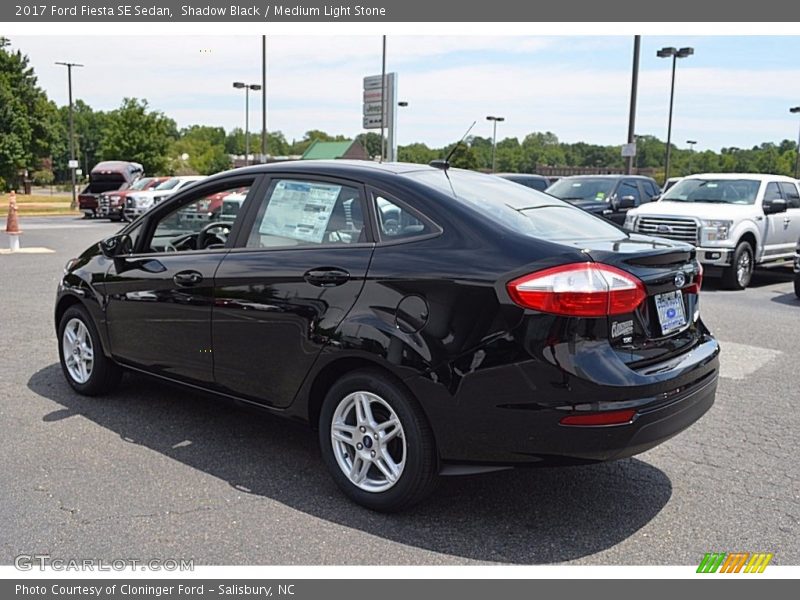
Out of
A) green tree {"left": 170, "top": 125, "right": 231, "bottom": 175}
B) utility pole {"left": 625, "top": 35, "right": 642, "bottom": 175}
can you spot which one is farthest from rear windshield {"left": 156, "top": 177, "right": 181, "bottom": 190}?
green tree {"left": 170, "top": 125, "right": 231, "bottom": 175}

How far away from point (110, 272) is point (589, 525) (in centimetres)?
351

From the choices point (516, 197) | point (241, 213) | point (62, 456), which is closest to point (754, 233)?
point (516, 197)

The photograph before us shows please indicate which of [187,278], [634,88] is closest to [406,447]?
[187,278]

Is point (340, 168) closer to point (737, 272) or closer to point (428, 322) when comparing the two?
point (428, 322)

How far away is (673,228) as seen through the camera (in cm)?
1255

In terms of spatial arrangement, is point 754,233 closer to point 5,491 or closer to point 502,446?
point 502,446

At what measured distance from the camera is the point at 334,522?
12.2ft

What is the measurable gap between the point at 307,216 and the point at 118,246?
5.80 feet

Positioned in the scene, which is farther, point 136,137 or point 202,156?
point 202,156

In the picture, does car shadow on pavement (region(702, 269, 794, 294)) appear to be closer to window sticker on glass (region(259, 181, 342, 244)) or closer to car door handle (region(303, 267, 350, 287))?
window sticker on glass (region(259, 181, 342, 244))

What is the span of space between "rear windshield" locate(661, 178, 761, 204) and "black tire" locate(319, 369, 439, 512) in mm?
11228

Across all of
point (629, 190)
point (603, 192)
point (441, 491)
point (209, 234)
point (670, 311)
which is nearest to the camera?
point (670, 311)

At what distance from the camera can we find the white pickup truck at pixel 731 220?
12305 mm

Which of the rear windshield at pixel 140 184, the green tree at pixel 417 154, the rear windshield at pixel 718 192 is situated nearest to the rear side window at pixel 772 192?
the rear windshield at pixel 718 192
